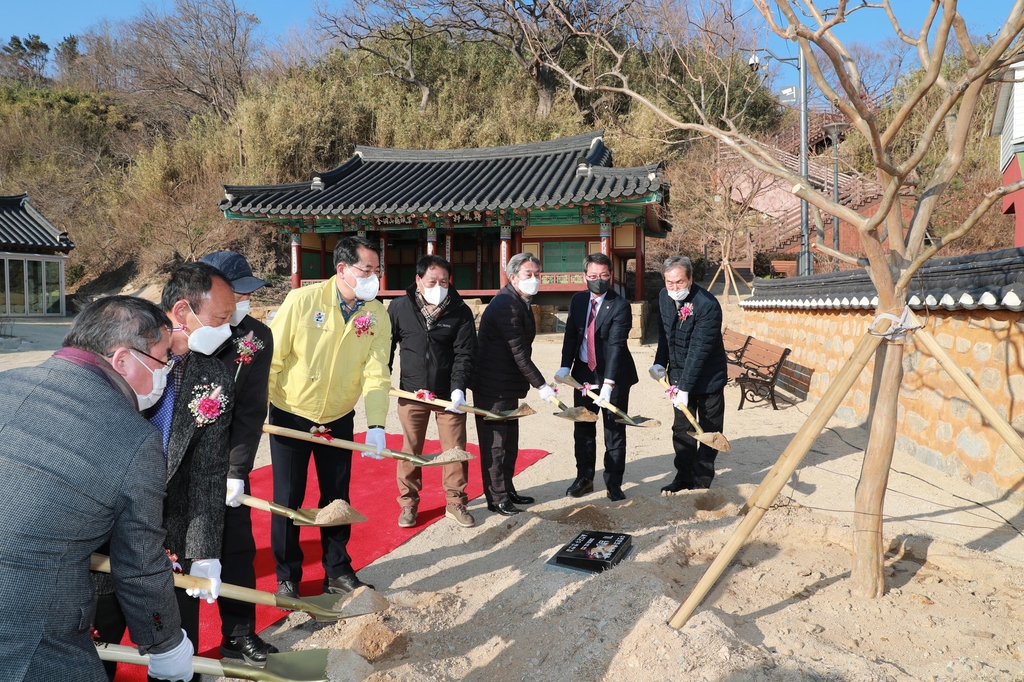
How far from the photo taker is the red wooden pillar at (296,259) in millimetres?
15508

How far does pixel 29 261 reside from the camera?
62.0ft

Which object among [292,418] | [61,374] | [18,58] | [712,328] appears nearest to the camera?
[61,374]

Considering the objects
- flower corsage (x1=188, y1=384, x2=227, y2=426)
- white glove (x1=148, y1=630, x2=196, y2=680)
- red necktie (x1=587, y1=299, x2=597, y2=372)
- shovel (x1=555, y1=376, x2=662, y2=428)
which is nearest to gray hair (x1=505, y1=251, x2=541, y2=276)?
red necktie (x1=587, y1=299, x2=597, y2=372)

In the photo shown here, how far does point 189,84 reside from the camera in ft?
97.4

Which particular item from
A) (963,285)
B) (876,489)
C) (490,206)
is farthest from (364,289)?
(490,206)

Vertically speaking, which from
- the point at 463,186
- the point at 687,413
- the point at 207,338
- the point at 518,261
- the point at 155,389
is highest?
the point at 463,186

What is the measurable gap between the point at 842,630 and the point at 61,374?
3.07m

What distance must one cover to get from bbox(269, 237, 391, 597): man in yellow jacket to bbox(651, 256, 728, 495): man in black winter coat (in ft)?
7.58

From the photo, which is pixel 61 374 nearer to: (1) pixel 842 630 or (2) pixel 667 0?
(1) pixel 842 630

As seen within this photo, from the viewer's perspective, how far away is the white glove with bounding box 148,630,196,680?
1.68 metres

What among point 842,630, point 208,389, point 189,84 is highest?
point 189,84

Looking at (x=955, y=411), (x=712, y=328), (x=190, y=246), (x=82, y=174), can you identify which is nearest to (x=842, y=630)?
(x=712, y=328)

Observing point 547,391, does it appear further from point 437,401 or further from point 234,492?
point 234,492

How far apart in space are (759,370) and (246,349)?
293 inches
